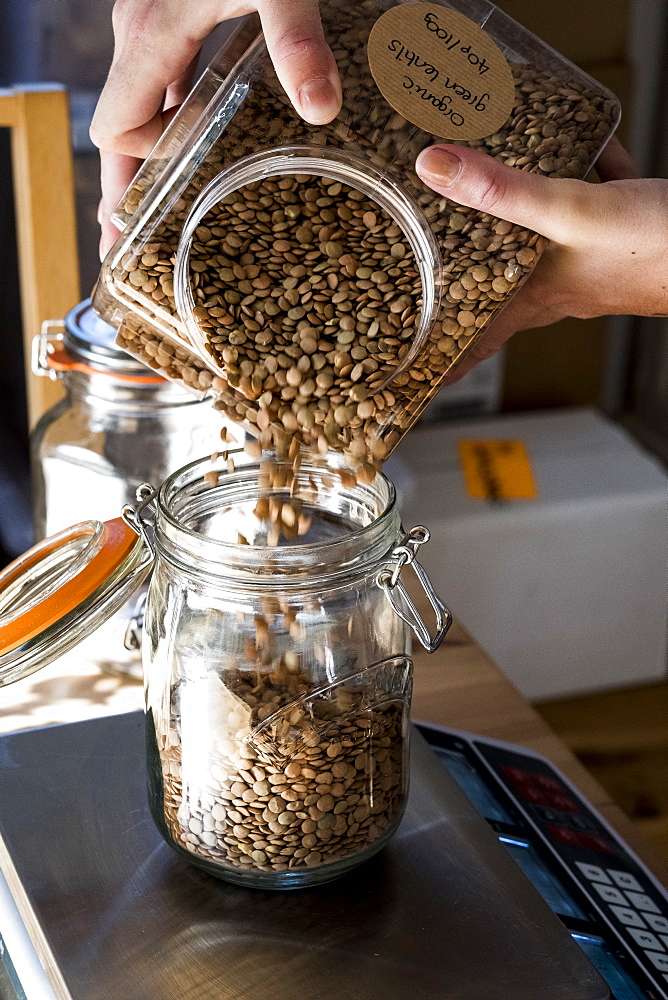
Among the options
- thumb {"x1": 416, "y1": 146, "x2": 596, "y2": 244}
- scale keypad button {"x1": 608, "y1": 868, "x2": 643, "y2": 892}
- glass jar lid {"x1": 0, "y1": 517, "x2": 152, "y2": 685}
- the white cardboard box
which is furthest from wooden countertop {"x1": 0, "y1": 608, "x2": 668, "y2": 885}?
the white cardboard box

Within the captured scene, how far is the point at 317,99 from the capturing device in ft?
2.06

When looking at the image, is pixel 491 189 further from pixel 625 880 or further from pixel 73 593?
pixel 625 880

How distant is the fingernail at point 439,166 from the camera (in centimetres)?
65

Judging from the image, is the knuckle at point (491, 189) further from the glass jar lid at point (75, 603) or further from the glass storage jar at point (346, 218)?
the glass jar lid at point (75, 603)

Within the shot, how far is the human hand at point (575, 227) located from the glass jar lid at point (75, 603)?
0.27m

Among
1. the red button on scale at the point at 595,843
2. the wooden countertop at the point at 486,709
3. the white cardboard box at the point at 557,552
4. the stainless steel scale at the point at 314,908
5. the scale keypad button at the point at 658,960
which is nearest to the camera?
the stainless steel scale at the point at 314,908

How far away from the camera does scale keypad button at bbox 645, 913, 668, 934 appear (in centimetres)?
72

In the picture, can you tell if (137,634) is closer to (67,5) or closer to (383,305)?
(383,305)

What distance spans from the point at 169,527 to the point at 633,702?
1591 millimetres

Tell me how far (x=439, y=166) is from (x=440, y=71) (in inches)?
2.6

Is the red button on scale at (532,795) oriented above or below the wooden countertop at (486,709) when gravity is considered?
above

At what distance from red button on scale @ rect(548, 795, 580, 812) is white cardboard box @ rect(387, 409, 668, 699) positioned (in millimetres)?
818

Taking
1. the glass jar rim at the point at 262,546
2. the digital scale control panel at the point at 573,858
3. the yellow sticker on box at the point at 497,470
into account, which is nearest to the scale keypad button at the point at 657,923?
the digital scale control panel at the point at 573,858

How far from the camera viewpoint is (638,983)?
676mm
